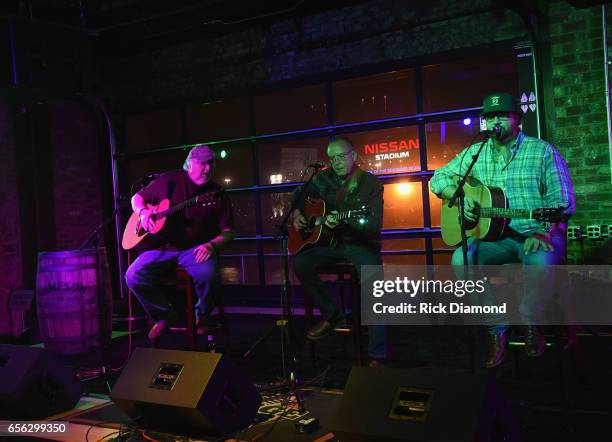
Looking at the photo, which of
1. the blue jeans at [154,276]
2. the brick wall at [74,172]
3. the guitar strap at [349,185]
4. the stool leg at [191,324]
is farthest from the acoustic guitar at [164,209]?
the brick wall at [74,172]

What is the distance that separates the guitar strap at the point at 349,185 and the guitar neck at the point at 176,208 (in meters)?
1.11

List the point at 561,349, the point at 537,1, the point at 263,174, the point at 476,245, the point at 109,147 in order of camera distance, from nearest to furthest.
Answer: the point at 561,349, the point at 476,245, the point at 537,1, the point at 263,174, the point at 109,147

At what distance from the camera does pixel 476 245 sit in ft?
13.4

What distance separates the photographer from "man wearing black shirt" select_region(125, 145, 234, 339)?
4.83 m

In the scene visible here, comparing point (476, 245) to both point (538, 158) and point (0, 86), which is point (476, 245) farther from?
point (0, 86)

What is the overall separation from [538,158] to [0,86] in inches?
191

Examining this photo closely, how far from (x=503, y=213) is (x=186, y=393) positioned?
7.21 ft

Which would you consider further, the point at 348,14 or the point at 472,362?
the point at 348,14

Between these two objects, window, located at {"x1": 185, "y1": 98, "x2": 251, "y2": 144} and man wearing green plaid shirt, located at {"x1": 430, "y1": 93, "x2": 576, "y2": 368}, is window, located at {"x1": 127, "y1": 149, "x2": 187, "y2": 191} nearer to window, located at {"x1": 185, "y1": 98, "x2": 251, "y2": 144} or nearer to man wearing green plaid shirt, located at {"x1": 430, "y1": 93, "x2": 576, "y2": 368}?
window, located at {"x1": 185, "y1": 98, "x2": 251, "y2": 144}

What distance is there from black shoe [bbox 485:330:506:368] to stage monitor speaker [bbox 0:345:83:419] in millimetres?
2579

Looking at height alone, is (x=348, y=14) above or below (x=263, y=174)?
above

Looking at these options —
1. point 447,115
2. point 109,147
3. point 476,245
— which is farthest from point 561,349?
point 109,147

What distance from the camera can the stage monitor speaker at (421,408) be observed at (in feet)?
7.57

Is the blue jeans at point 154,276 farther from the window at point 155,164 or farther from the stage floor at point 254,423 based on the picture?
the window at point 155,164
